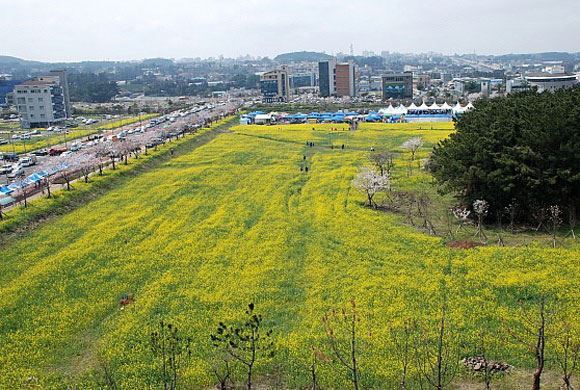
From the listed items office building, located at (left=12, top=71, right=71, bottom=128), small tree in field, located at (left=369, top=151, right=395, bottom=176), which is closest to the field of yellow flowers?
small tree in field, located at (left=369, top=151, right=395, bottom=176)

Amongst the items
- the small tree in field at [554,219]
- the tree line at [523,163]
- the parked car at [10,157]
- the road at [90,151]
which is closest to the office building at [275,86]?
the road at [90,151]

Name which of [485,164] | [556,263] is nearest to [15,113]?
[485,164]

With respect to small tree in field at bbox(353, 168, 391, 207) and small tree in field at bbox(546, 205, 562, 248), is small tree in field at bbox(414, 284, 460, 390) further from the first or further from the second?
small tree in field at bbox(353, 168, 391, 207)

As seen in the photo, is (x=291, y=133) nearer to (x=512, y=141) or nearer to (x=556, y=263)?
(x=512, y=141)

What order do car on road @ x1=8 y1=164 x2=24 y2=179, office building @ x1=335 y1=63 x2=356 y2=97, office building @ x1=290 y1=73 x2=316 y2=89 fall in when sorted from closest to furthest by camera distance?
car on road @ x1=8 y1=164 x2=24 y2=179, office building @ x1=335 y1=63 x2=356 y2=97, office building @ x1=290 y1=73 x2=316 y2=89

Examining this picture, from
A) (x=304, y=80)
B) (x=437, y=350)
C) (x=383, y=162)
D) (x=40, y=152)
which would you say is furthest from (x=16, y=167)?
(x=304, y=80)
